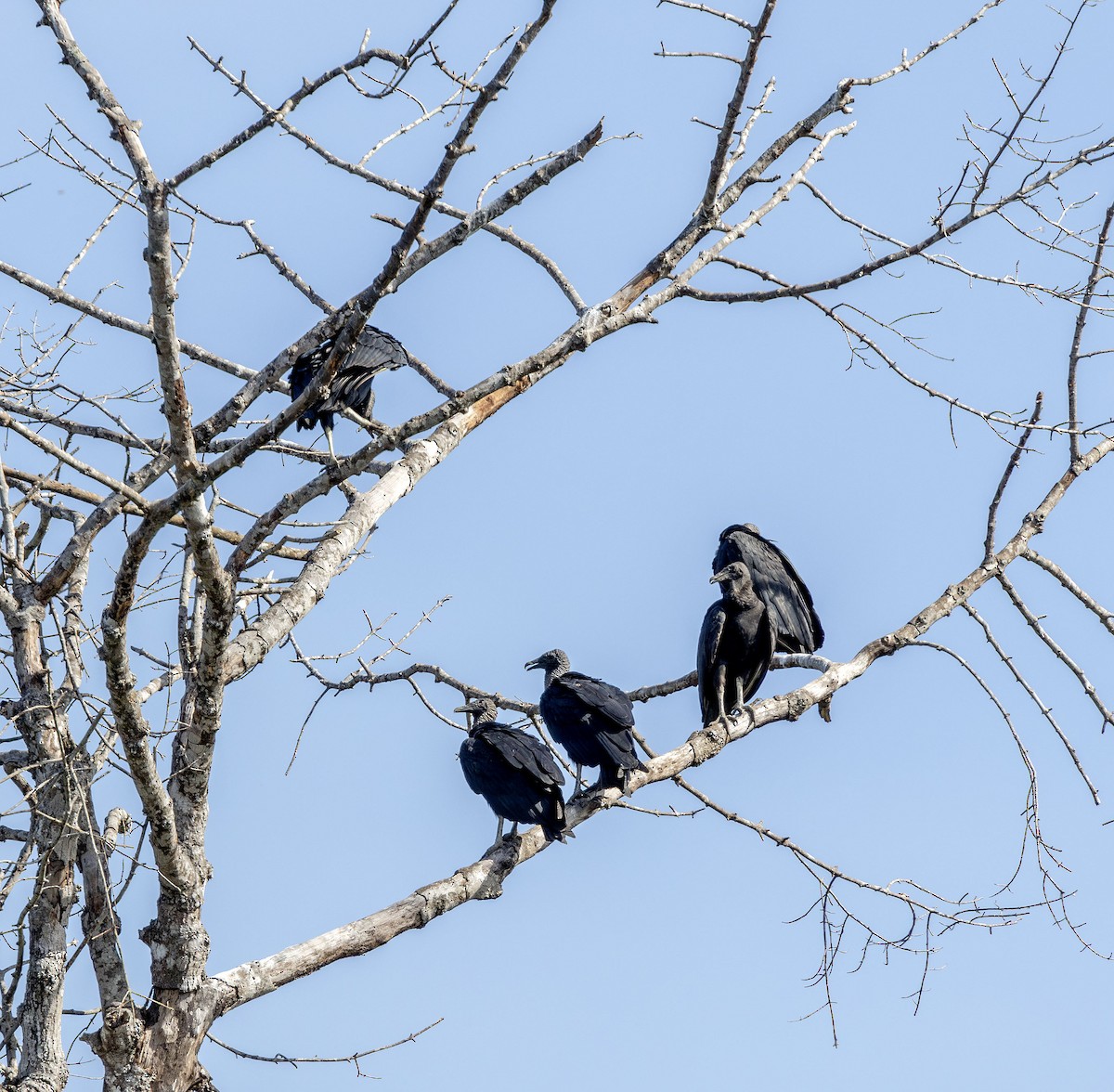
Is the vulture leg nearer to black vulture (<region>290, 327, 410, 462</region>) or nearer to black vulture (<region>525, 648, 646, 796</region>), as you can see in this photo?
black vulture (<region>525, 648, 646, 796</region>)

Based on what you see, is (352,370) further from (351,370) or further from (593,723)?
(593,723)

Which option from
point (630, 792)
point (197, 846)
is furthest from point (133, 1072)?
point (630, 792)

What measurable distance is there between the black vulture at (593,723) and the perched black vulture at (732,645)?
0.51m

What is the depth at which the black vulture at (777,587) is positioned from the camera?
5387 millimetres

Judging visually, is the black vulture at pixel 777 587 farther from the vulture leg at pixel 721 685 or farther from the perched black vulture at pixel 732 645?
the vulture leg at pixel 721 685

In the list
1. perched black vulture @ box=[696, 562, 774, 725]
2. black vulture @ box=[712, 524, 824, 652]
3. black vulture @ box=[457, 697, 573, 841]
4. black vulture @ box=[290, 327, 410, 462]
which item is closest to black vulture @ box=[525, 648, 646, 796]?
black vulture @ box=[457, 697, 573, 841]

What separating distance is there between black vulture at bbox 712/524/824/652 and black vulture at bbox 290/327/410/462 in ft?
5.33

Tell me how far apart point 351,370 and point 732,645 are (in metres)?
1.93

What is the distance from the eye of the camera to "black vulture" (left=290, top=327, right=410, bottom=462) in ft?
17.1

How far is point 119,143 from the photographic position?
2729 millimetres

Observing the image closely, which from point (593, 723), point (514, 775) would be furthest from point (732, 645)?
point (514, 775)

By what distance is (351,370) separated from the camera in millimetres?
5344

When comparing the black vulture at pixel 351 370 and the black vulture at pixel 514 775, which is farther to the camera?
the black vulture at pixel 351 370

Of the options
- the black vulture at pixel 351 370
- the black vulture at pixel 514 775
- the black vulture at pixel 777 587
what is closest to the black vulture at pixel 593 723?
the black vulture at pixel 514 775
